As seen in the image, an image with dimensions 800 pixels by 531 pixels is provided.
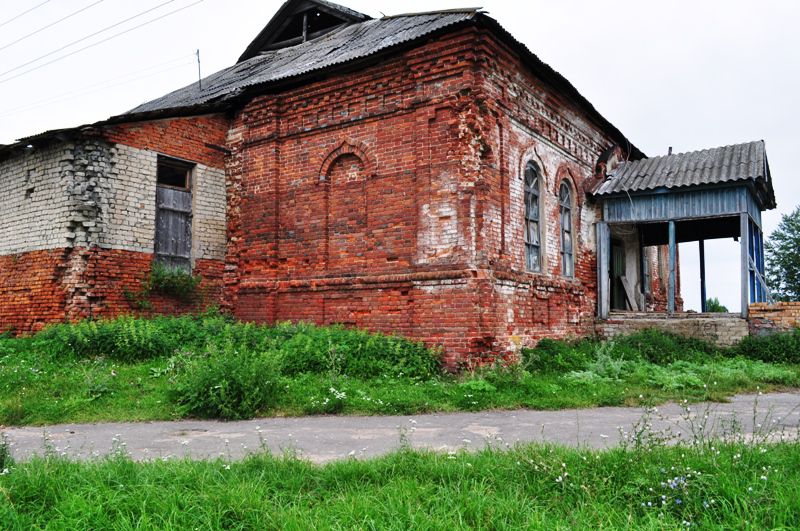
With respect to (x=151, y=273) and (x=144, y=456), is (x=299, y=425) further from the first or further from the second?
(x=151, y=273)

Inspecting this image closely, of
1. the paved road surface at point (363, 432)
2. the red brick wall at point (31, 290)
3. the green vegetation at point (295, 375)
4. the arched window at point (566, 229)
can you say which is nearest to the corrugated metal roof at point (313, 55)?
the red brick wall at point (31, 290)

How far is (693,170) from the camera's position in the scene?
12.6 m

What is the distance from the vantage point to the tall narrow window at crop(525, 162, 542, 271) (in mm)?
10914

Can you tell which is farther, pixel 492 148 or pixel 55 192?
pixel 55 192

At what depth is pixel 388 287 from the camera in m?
9.74

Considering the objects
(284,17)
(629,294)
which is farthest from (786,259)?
(284,17)

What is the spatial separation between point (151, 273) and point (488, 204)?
250 inches

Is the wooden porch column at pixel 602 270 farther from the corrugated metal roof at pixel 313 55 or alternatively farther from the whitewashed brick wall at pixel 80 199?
the whitewashed brick wall at pixel 80 199

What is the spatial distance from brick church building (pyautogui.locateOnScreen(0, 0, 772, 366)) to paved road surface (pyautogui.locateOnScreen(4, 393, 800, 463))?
8.81 ft

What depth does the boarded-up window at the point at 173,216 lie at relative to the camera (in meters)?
11.3

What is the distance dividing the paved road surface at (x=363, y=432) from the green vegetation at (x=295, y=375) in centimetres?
34

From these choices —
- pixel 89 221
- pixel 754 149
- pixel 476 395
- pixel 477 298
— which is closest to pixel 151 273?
pixel 89 221

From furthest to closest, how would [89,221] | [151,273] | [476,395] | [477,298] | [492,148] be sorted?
[151,273]
[89,221]
[492,148]
[477,298]
[476,395]

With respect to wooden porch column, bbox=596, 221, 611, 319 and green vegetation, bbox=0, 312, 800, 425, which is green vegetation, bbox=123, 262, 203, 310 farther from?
wooden porch column, bbox=596, 221, 611, 319
